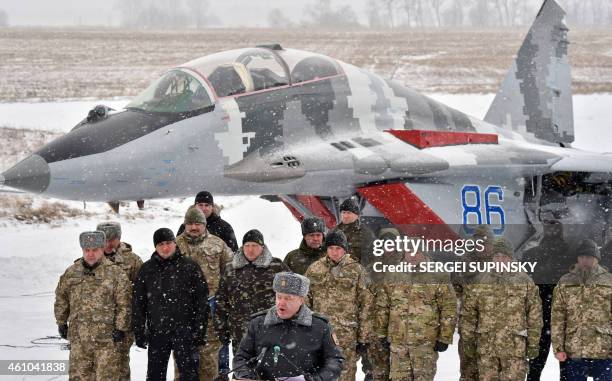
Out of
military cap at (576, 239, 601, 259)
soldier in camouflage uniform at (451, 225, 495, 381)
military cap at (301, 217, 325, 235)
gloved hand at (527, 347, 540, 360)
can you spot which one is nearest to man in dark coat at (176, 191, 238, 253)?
military cap at (301, 217, 325, 235)

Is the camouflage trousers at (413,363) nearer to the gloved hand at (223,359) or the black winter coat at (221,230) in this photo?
the gloved hand at (223,359)

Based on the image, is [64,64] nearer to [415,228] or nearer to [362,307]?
[415,228]

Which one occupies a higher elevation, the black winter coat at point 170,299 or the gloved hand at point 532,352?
the black winter coat at point 170,299

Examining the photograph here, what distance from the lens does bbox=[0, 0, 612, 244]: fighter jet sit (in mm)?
8938

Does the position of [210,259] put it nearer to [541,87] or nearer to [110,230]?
[110,230]

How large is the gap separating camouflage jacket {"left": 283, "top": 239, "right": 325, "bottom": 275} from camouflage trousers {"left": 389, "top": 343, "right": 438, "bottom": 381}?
1084 millimetres

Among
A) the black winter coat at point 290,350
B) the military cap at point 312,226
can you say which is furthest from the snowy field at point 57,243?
the black winter coat at point 290,350

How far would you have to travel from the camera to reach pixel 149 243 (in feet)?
49.0

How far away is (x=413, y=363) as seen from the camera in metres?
6.66

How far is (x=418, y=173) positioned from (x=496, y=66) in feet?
113

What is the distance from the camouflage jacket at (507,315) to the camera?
21.8 feet

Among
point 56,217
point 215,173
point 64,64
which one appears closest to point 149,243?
point 56,217

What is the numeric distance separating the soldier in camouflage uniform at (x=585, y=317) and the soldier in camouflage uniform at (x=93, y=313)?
362cm

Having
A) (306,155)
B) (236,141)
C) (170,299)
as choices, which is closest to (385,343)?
(170,299)
